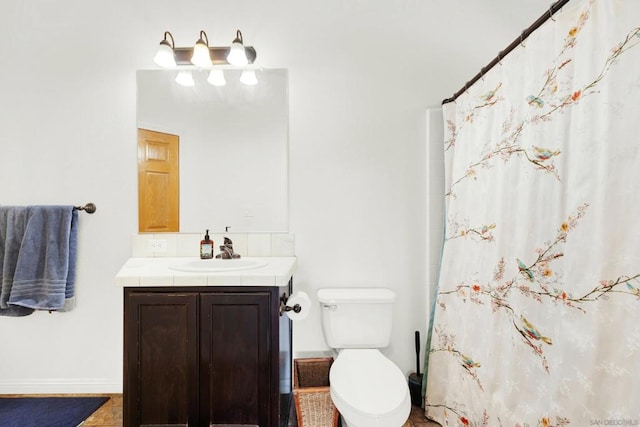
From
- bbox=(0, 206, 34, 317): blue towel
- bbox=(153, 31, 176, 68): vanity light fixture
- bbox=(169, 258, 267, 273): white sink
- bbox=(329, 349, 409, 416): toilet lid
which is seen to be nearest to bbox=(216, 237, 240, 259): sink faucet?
bbox=(169, 258, 267, 273): white sink

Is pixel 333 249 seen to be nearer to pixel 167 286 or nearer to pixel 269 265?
pixel 269 265

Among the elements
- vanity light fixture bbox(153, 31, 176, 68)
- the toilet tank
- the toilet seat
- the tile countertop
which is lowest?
the toilet seat

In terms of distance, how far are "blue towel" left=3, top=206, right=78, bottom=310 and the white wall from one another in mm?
146

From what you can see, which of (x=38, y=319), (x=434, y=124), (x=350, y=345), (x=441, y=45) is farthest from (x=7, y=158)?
(x=441, y=45)

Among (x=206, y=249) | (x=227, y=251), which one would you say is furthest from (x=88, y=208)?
(x=227, y=251)

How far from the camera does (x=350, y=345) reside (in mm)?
1832

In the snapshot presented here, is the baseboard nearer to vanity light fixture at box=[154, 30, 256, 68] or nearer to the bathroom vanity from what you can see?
the bathroom vanity

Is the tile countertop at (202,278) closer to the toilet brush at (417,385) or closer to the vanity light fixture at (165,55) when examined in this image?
the toilet brush at (417,385)

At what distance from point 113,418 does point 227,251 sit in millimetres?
1097

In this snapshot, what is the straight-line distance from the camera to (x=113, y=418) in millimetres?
1834

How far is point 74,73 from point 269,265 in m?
1.70

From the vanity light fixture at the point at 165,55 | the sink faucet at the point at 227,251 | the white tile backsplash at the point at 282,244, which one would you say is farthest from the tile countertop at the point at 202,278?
the vanity light fixture at the point at 165,55

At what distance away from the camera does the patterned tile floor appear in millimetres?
1784

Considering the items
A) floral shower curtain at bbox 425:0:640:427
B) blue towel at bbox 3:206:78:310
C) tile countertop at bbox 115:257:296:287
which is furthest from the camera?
blue towel at bbox 3:206:78:310
